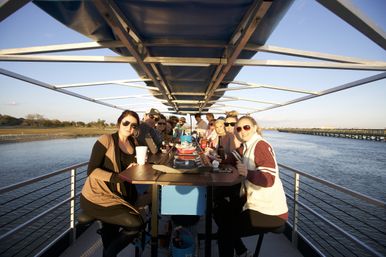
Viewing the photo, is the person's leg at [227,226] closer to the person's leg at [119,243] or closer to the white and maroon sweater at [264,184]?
the white and maroon sweater at [264,184]

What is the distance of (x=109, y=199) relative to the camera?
1.95 meters

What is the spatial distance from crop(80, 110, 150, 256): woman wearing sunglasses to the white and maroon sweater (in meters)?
0.90

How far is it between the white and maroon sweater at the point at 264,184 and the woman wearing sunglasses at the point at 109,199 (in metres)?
0.90

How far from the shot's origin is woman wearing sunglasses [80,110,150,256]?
75.4 inches

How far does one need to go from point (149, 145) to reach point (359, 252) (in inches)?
272

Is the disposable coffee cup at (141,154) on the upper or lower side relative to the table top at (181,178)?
upper

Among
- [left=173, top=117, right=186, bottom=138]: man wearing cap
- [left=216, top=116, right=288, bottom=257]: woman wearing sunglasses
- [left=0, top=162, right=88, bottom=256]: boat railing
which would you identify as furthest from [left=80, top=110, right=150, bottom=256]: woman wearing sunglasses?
[left=173, top=117, right=186, bottom=138]: man wearing cap

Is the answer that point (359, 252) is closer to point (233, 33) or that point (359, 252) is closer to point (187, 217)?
point (187, 217)

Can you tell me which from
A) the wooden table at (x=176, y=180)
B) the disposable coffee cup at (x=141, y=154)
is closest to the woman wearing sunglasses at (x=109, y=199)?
the wooden table at (x=176, y=180)

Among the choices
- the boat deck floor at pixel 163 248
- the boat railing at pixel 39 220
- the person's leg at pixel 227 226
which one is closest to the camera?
the person's leg at pixel 227 226

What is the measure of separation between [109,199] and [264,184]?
3.89 ft

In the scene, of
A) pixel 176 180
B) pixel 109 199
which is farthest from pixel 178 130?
pixel 176 180

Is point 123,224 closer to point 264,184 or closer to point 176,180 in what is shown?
point 176,180

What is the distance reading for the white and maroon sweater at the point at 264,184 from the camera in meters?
1.90
